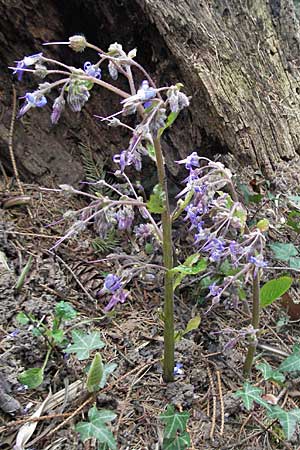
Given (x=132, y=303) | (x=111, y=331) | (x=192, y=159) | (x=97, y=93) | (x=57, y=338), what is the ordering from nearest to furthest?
(x=192, y=159), (x=57, y=338), (x=111, y=331), (x=132, y=303), (x=97, y=93)

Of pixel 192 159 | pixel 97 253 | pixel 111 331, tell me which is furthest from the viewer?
pixel 97 253

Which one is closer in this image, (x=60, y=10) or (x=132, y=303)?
(x=132, y=303)

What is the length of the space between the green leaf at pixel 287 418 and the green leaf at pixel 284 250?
75 cm

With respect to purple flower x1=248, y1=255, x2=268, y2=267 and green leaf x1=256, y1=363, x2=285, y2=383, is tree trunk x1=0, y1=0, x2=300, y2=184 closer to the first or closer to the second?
purple flower x1=248, y1=255, x2=268, y2=267

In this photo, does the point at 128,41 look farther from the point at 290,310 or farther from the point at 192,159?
the point at 290,310

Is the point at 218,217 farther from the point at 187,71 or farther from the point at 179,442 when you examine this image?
the point at 187,71

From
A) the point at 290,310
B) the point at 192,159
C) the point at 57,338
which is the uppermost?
the point at 192,159

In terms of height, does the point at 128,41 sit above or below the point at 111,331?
above

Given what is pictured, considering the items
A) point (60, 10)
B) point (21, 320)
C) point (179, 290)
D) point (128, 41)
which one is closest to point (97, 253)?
point (179, 290)

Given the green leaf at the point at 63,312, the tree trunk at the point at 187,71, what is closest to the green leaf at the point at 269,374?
the green leaf at the point at 63,312

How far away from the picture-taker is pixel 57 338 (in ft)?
5.52

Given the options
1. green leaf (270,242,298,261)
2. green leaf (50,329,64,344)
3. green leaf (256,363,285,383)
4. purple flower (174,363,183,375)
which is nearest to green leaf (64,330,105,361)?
green leaf (50,329,64,344)

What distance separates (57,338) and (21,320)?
15cm

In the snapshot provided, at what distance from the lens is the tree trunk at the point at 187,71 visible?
217cm
